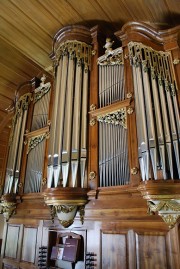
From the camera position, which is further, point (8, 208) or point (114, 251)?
point (8, 208)

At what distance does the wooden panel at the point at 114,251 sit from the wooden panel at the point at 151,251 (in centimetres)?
16

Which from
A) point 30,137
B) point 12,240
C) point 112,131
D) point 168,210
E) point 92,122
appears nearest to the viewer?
point 168,210

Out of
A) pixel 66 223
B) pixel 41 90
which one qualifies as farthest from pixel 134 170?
pixel 41 90

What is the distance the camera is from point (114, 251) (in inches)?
97.5

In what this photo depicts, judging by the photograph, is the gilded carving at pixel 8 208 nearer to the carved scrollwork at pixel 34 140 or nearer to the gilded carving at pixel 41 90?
the carved scrollwork at pixel 34 140

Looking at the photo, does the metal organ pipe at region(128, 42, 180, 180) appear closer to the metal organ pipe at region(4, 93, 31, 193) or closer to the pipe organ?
the pipe organ

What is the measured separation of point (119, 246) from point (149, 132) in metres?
1.26

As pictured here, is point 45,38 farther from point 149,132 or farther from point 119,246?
point 119,246

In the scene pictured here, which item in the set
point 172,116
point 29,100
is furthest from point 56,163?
point 29,100

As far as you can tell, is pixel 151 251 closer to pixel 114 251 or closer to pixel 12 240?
pixel 114 251

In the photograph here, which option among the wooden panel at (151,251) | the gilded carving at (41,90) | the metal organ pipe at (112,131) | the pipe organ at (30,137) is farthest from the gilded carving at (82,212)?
the gilded carving at (41,90)

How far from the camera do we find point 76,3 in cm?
346

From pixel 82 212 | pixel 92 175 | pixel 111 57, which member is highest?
pixel 111 57

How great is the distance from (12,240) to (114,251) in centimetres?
198
